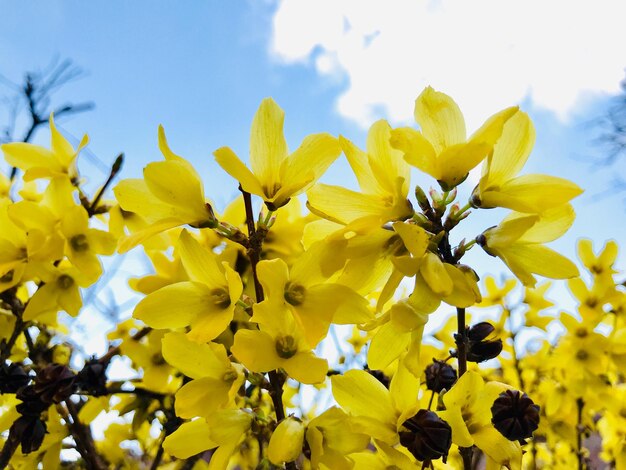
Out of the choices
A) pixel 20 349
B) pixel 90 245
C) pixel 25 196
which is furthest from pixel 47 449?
pixel 25 196

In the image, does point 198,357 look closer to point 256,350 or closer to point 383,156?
point 256,350

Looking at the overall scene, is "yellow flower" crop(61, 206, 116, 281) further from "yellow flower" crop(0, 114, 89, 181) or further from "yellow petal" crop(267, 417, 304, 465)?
"yellow petal" crop(267, 417, 304, 465)

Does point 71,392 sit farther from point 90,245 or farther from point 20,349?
point 20,349

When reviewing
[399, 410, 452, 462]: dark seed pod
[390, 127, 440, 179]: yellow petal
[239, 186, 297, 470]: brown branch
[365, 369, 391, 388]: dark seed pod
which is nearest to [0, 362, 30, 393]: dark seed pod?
[239, 186, 297, 470]: brown branch

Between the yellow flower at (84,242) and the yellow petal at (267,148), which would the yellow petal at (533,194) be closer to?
the yellow petal at (267,148)

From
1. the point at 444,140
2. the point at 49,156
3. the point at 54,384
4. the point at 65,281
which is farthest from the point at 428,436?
the point at 49,156

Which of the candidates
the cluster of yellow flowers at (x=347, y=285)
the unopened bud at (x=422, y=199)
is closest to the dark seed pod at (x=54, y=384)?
the cluster of yellow flowers at (x=347, y=285)
